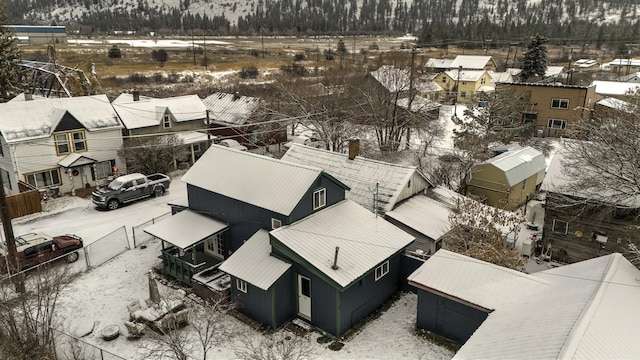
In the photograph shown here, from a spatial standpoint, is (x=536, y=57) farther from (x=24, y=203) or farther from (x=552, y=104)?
(x=24, y=203)

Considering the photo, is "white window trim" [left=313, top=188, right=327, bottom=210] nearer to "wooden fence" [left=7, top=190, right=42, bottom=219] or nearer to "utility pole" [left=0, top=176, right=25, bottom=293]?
"utility pole" [left=0, top=176, right=25, bottom=293]

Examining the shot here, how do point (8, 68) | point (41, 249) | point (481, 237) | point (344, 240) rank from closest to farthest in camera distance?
point (344, 240)
point (481, 237)
point (41, 249)
point (8, 68)

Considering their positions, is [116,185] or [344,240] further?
[116,185]

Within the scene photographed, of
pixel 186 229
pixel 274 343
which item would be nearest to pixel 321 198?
pixel 186 229

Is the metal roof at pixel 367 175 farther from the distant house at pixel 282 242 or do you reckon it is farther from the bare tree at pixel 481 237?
the bare tree at pixel 481 237

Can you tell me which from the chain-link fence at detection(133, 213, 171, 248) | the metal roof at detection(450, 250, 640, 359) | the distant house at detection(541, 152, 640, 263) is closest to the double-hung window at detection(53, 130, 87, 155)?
the chain-link fence at detection(133, 213, 171, 248)

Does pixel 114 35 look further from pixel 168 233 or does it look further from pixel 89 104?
pixel 168 233
